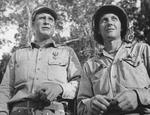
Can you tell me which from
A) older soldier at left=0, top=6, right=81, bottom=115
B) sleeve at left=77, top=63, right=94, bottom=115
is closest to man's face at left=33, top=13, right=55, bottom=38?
older soldier at left=0, top=6, right=81, bottom=115

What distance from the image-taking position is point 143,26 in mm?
11727

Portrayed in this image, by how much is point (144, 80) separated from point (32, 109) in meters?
1.40

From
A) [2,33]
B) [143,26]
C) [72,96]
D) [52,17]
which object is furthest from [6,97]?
[2,33]

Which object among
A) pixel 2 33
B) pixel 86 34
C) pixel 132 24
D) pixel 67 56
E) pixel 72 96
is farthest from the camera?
pixel 2 33

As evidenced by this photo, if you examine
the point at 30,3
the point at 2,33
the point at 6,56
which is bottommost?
the point at 6,56

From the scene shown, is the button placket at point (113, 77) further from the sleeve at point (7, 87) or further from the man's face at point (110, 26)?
the sleeve at point (7, 87)

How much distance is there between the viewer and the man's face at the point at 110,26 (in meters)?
3.97

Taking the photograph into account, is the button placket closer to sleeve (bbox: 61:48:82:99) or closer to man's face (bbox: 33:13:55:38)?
sleeve (bbox: 61:48:82:99)

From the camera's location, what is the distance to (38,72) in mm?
4484

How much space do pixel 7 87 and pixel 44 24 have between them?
101cm

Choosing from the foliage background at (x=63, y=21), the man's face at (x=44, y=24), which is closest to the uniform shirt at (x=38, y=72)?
the man's face at (x=44, y=24)

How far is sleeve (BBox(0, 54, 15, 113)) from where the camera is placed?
14.3 feet

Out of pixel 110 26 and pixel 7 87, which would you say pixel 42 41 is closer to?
pixel 7 87

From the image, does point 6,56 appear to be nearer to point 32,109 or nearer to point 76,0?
point 76,0
